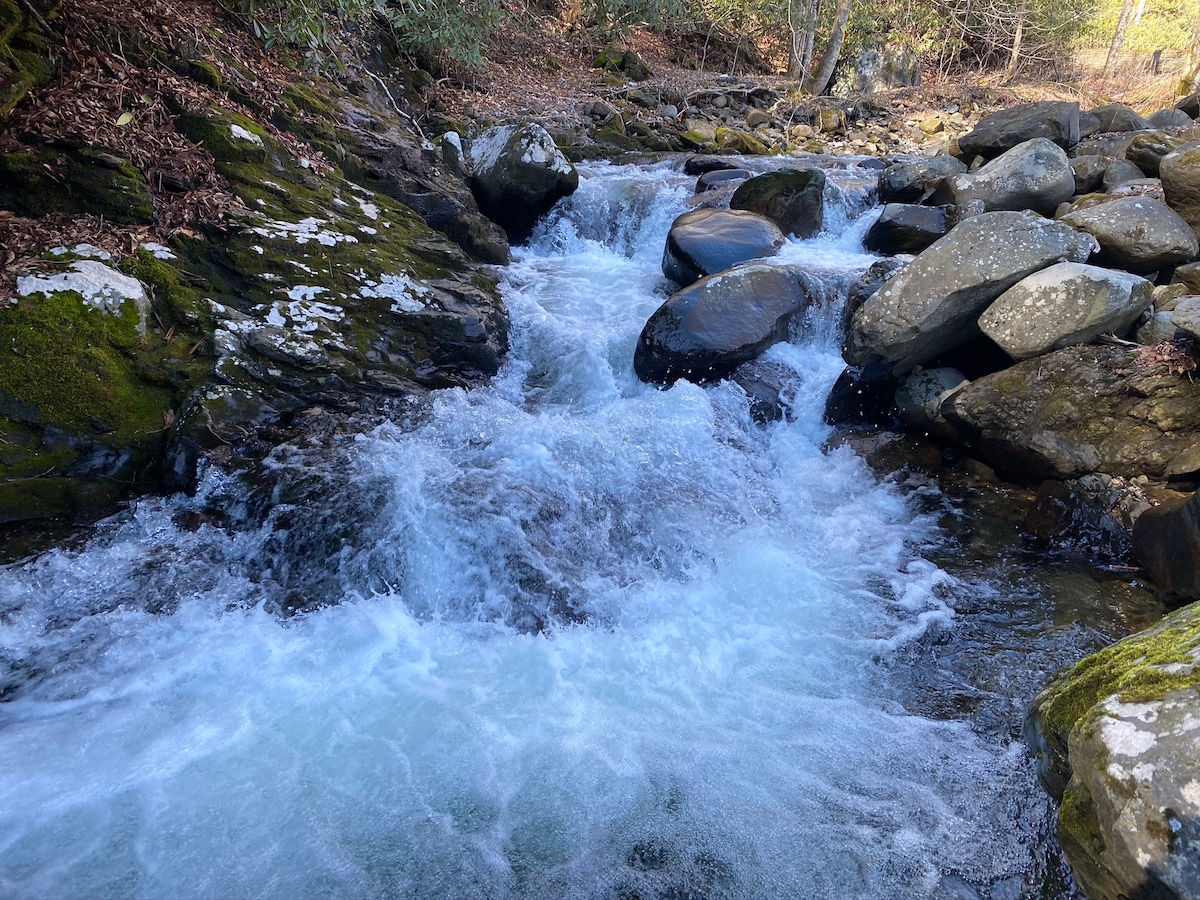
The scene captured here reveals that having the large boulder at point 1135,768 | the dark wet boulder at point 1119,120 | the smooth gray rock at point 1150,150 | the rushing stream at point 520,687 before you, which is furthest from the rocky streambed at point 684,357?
the dark wet boulder at point 1119,120

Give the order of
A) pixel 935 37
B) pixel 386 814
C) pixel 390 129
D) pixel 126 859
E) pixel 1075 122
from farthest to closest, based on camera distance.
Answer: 1. pixel 935 37
2. pixel 1075 122
3. pixel 390 129
4. pixel 386 814
5. pixel 126 859

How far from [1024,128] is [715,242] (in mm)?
6561

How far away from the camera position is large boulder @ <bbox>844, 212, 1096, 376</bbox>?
221 inches

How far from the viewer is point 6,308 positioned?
14.7 feet

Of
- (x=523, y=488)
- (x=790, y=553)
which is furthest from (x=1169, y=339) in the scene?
(x=523, y=488)

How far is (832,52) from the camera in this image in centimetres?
1973

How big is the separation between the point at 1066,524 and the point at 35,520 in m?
7.24

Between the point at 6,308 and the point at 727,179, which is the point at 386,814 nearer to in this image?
the point at 6,308

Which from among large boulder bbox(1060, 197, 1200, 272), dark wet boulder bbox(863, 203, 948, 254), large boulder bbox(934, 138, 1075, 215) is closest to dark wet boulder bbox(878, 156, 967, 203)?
dark wet boulder bbox(863, 203, 948, 254)

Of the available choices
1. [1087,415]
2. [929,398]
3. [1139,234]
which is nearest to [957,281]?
[929,398]

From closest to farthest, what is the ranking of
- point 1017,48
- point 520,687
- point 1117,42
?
point 520,687
point 1017,48
point 1117,42

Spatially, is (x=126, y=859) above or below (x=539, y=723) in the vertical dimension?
above

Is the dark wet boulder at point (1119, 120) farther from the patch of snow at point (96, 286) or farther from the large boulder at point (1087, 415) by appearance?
the patch of snow at point (96, 286)

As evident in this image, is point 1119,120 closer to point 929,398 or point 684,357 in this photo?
point 929,398
